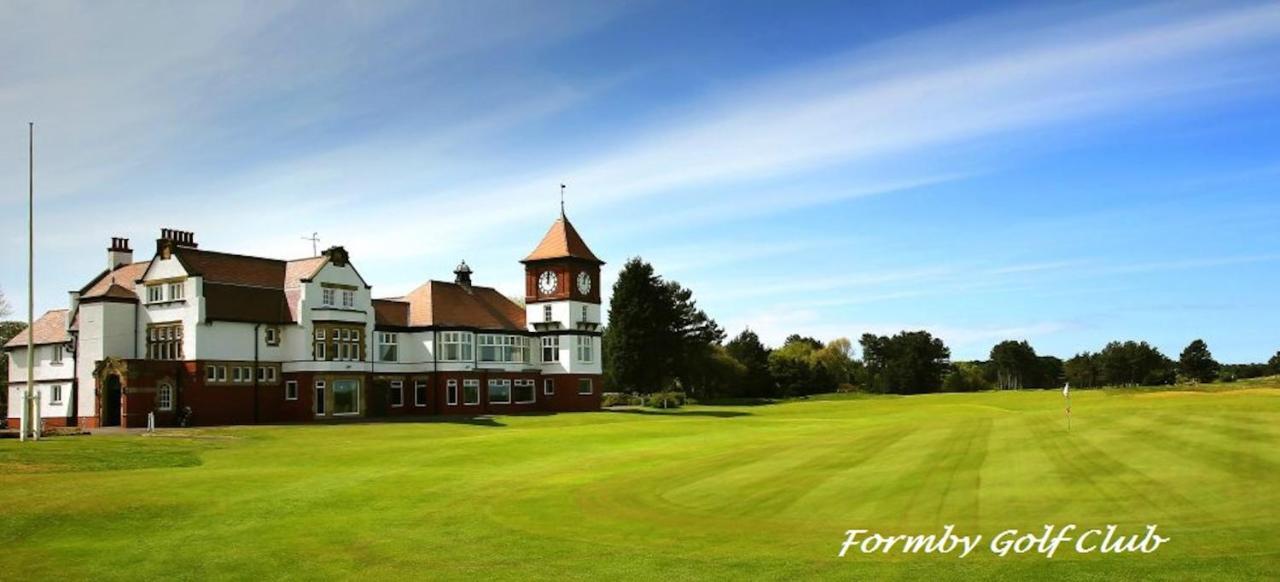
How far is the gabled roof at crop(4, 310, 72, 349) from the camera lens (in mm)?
60781

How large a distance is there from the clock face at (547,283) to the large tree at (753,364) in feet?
146

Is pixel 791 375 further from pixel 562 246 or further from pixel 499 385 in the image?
pixel 499 385

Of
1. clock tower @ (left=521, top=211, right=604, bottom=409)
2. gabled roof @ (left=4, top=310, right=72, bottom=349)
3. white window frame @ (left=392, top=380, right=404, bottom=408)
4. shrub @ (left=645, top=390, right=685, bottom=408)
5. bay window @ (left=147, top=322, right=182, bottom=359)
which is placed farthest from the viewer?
shrub @ (left=645, top=390, right=685, bottom=408)

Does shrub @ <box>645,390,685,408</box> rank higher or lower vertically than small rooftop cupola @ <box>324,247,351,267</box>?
lower

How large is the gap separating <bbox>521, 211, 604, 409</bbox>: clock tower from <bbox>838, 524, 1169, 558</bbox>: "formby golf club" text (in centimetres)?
6207

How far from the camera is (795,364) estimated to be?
124625 millimetres

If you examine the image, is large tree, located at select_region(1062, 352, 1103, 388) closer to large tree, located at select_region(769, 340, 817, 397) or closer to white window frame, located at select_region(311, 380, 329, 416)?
large tree, located at select_region(769, 340, 817, 397)

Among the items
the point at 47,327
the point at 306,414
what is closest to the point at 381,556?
the point at 306,414

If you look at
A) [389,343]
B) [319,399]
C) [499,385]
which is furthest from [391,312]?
[319,399]

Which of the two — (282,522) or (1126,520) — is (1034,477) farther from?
(282,522)

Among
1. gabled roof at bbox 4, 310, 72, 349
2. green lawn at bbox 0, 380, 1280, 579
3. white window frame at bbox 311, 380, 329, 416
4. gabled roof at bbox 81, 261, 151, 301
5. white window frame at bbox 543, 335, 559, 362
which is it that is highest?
gabled roof at bbox 81, 261, 151, 301

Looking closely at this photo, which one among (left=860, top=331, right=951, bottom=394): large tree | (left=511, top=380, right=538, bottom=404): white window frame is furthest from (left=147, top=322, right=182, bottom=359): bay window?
(left=860, top=331, right=951, bottom=394): large tree

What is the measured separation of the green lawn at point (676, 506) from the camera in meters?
13.9

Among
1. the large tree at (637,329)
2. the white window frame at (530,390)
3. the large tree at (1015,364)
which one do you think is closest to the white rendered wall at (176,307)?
the white window frame at (530,390)
